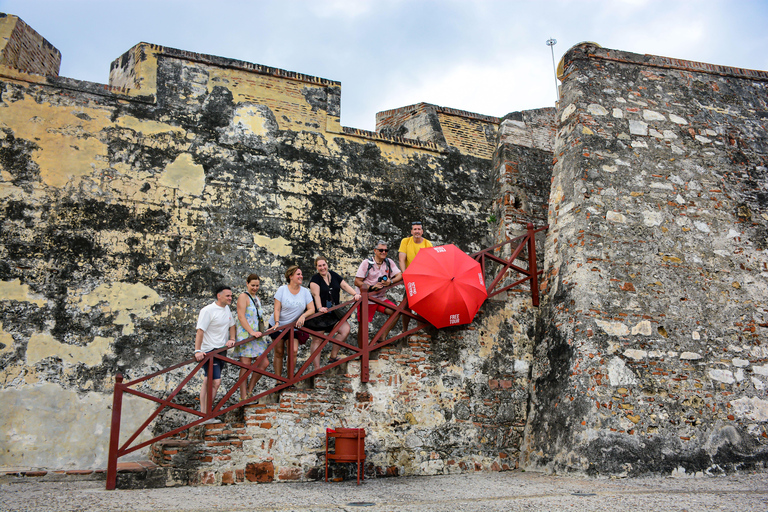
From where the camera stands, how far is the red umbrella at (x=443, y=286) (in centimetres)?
664

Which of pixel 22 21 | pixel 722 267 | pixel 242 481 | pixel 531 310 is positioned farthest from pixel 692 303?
pixel 22 21

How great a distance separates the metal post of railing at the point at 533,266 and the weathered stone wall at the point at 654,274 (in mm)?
193

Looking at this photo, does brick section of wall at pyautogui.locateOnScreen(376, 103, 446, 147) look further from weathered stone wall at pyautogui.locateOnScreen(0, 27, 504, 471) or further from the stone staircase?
the stone staircase

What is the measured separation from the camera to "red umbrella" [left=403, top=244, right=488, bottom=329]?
664 cm

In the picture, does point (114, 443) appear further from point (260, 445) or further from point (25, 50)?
point (25, 50)

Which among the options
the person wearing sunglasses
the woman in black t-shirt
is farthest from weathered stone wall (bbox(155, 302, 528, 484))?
the person wearing sunglasses

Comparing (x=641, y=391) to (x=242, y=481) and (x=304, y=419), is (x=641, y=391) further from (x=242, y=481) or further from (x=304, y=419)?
(x=242, y=481)

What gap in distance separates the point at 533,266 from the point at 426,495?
3.54 metres

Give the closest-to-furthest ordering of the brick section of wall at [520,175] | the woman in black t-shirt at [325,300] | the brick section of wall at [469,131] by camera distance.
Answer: the woman in black t-shirt at [325,300] < the brick section of wall at [520,175] < the brick section of wall at [469,131]

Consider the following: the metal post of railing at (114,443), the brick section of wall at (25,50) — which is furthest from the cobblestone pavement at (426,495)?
the brick section of wall at (25,50)

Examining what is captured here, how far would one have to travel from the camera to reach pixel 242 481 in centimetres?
577

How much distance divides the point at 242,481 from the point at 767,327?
20.3 ft

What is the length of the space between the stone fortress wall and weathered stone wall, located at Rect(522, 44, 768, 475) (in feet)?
0.08

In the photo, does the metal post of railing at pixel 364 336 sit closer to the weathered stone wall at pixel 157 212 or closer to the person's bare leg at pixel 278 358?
the weathered stone wall at pixel 157 212
